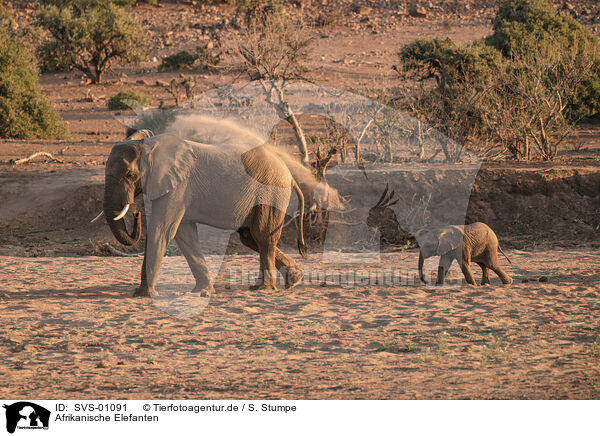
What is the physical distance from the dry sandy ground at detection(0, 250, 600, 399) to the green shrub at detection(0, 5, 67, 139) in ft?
40.1

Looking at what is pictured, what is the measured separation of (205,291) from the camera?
885 cm

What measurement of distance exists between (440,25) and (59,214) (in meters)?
28.7

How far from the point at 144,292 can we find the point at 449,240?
3.50 meters

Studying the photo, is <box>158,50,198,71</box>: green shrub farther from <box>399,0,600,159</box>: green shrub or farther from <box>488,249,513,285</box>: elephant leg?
<box>488,249,513,285</box>: elephant leg

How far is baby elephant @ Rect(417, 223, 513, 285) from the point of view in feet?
31.0

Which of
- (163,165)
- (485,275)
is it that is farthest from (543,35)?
(163,165)

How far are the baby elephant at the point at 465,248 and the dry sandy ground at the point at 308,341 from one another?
0.32 metres

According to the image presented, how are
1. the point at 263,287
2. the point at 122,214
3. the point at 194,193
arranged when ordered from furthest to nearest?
the point at 263,287
the point at 194,193
the point at 122,214

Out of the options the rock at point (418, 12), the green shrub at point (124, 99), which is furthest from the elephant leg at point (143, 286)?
the rock at point (418, 12)

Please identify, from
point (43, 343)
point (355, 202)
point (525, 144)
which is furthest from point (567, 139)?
A: point (43, 343)

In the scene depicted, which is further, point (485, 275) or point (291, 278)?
point (485, 275)

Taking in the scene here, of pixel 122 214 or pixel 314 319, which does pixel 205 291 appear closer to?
pixel 122 214

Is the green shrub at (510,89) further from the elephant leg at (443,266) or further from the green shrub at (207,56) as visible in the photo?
the green shrub at (207,56)

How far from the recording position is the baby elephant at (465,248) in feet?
31.0
